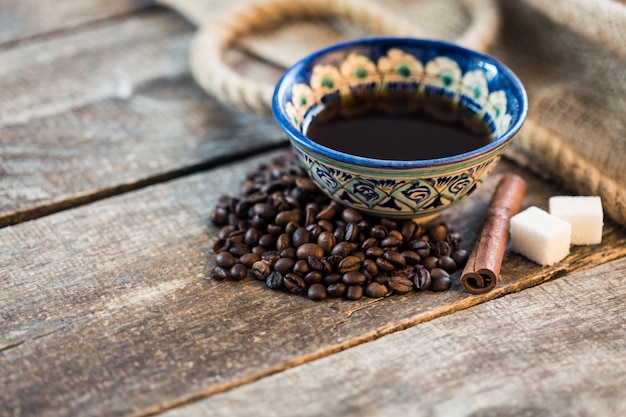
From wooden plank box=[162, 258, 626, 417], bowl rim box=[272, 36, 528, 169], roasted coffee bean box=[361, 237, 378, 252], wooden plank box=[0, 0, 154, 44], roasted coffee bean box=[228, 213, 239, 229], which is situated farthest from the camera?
wooden plank box=[0, 0, 154, 44]

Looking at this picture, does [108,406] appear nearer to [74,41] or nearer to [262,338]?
[262,338]

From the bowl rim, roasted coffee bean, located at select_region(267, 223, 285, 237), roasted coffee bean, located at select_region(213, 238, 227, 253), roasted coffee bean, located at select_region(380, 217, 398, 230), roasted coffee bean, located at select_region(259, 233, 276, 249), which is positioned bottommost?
roasted coffee bean, located at select_region(213, 238, 227, 253)

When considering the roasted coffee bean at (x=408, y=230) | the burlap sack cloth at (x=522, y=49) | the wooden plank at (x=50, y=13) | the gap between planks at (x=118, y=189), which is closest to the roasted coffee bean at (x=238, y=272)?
the roasted coffee bean at (x=408, y=230)

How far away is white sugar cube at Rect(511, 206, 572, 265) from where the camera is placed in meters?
1.46

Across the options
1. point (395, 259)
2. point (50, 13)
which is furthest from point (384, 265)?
point (50, 13)

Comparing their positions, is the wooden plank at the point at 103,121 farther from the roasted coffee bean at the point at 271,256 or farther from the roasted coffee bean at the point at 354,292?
the roasted coffee bean at the point at 354,292

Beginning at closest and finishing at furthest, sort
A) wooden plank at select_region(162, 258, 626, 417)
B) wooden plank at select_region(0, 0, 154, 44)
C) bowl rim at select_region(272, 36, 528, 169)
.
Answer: wooden plank at select_region(162, 258, 626, 417)
bowl rim at select_region(272, 36, 528, 169)
wooden plank at select_region(0, 0, 154, 44)

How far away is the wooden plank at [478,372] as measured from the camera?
1189 mm

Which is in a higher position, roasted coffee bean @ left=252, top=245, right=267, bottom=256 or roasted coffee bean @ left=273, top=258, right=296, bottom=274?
roasted coffee bean @ left=273, top=258, right=296, bottom=274

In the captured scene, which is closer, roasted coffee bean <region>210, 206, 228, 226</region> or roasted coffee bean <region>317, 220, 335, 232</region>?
roasted coffee bean <region>317, 220, 335, 232</region>

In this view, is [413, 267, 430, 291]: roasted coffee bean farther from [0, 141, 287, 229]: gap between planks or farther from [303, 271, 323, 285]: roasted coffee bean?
[0, 141, 287, 229]: gap between planks

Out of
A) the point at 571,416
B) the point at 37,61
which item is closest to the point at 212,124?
the point at 37,61

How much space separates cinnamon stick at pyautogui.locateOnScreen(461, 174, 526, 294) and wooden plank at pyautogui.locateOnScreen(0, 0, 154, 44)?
5.02 feet

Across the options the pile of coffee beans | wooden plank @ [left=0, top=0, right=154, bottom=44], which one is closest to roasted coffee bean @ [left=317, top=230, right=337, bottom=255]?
the pile of coffee beans
